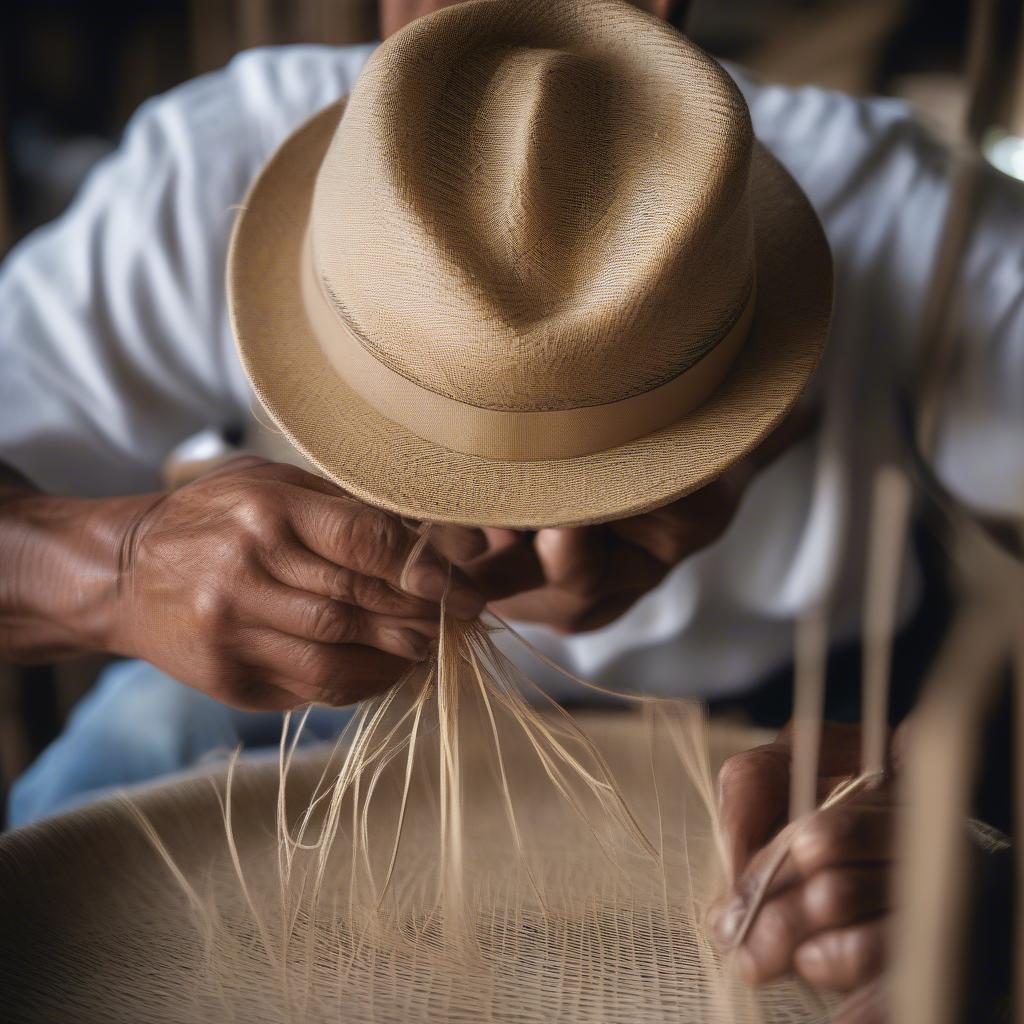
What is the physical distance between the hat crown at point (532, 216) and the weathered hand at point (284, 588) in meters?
0.10

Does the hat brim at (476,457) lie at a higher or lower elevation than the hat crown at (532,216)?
lower

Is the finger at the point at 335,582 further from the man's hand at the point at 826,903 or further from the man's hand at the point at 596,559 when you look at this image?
the man's hand at the point at 826,903

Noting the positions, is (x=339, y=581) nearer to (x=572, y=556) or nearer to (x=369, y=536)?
(x=369, y=536)

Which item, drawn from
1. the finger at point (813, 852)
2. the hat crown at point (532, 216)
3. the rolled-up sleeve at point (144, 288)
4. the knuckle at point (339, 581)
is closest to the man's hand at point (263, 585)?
the knuckle at point (339, 581)

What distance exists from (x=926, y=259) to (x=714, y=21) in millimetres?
546

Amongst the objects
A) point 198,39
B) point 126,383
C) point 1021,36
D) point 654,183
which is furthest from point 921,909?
point 198,39

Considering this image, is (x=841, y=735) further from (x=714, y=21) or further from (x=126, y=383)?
(x=714, y=21)

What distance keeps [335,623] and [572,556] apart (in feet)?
0.71

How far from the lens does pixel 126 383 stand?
3.34ft

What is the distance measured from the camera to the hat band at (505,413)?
52 centimetres

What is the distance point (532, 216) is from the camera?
50cm

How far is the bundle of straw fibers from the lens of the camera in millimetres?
→ 522

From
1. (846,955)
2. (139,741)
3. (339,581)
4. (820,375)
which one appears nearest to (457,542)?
(339,581)

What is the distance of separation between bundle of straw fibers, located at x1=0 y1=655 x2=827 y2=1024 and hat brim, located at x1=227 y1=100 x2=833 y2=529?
15 centimetres
